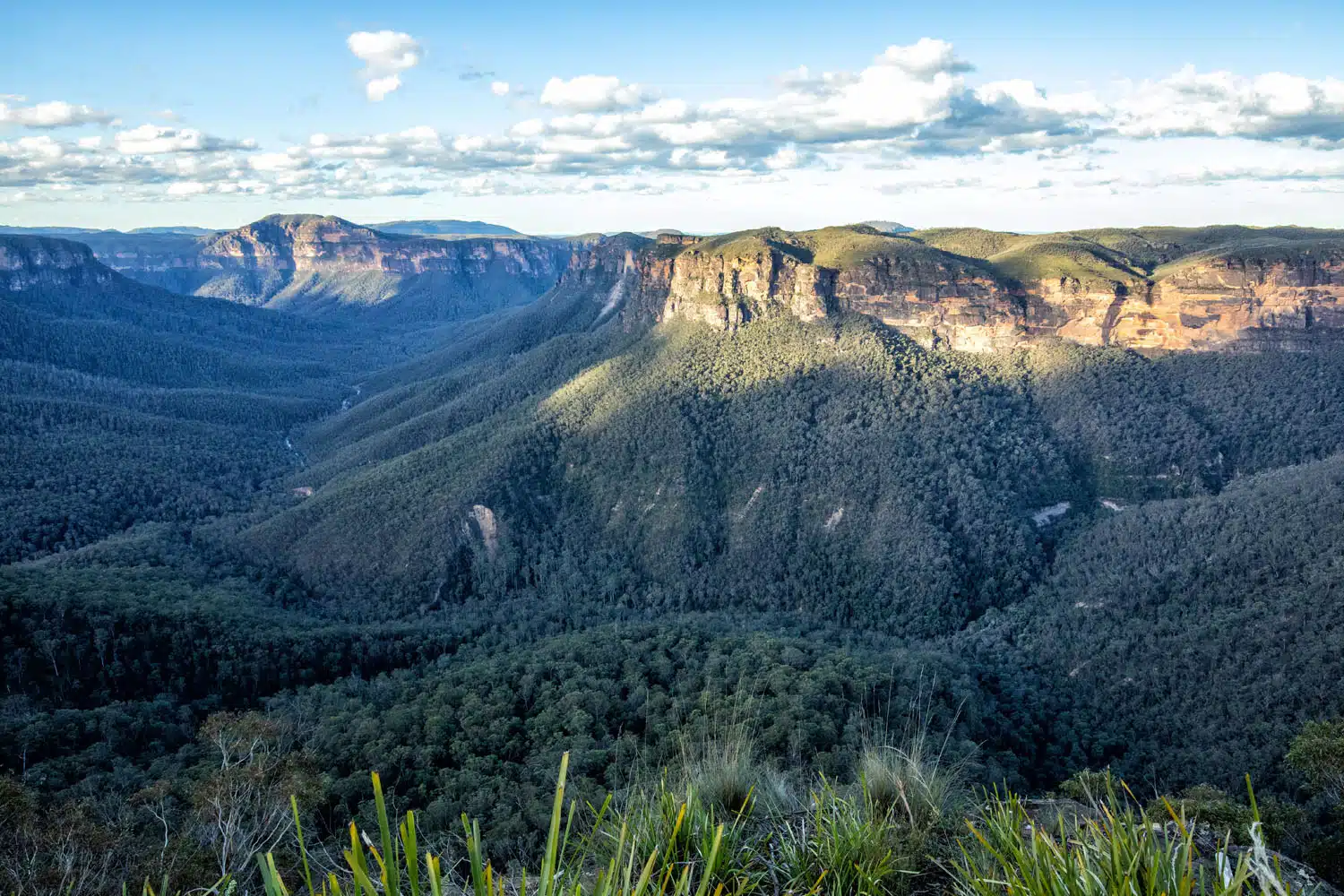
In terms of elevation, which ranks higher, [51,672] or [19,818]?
[19,818]

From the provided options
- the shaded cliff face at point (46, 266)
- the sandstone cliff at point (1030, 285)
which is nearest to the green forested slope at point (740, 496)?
the sandstone cliff at point (1030, 285)

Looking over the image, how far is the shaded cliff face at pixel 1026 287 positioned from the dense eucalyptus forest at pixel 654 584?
2659mm

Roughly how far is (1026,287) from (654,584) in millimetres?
49077

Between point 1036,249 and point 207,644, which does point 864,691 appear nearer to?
point 207,644

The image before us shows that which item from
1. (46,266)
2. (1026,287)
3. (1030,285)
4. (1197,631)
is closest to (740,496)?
(1197,631)

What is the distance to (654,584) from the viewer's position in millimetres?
60094

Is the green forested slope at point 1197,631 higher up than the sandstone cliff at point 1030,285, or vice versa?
the sandstone cliff at point 1030,285

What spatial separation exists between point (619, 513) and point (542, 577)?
887 cm

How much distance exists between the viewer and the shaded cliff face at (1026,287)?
68375 millimetres

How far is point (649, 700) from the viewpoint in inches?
1224

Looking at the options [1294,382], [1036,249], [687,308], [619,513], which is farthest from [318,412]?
[1294,382]

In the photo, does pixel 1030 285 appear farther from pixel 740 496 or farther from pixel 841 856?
pixel 841 856

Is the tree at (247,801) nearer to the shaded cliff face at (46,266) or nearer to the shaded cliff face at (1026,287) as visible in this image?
the shaded cliff face at (1026,287)

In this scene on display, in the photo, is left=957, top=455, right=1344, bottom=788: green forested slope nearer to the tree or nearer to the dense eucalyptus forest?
the dense eucalyptus forest
